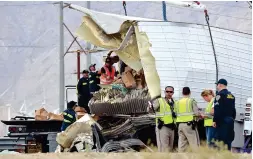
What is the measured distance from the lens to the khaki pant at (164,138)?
1930 centimetres

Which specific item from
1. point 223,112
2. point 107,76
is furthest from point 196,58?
point 107,76

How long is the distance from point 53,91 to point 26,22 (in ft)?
89.2

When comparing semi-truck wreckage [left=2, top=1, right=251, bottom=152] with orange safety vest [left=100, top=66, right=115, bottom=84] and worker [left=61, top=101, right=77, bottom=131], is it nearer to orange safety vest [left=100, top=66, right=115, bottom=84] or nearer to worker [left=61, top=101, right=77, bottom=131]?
orange safety vest [left=100, top=66, right=115, bottom=84]

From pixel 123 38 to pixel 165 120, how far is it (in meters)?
2.47

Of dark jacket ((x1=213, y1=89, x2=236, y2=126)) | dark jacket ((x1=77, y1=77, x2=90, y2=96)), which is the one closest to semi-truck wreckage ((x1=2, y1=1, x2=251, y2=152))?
dark jacket ((x1=213, y1=89, x2=236, y2=126))

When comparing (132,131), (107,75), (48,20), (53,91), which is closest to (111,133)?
(132,131)

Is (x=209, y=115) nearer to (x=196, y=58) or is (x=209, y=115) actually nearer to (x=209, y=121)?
(x=209, y=121)

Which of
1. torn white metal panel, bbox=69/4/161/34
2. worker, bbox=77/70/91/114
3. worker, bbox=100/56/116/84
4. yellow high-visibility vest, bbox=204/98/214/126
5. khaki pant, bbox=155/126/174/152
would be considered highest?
torn white metal panel, bbox=69/4/161/34

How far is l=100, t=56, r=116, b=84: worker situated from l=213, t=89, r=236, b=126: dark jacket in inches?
182

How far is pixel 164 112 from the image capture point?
1914 cm

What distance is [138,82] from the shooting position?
20.7 metres

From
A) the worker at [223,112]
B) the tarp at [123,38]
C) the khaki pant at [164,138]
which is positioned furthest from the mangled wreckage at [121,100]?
the worker at [223,112]

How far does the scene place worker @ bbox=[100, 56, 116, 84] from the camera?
73.1 ft

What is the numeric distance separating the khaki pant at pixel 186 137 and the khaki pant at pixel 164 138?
0.31m
